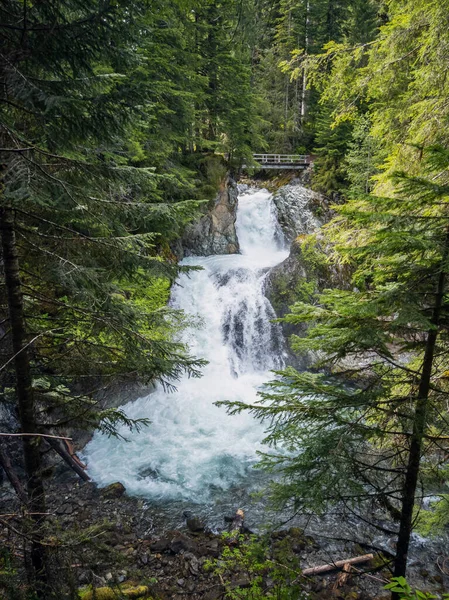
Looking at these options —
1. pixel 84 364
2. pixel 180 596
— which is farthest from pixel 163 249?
pixel 180 596

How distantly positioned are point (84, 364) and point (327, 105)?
26155 millimetres

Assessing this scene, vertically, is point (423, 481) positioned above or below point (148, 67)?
below

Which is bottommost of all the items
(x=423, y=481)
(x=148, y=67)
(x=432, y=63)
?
(x=423, y=481)

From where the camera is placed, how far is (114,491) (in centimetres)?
822

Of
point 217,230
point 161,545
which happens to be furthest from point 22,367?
point 217,230

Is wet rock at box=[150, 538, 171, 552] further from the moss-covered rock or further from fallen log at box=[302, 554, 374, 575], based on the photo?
fallen log at box=[302, 554, 374, 575]

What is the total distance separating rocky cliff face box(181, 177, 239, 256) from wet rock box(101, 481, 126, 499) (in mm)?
12211

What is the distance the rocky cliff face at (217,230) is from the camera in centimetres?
1859

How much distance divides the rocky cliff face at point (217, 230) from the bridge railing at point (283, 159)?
7.11 metres

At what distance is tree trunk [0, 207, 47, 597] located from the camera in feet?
12.2

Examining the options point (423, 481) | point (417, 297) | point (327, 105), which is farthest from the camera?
point (327, 105)

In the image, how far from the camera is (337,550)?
6.68 m

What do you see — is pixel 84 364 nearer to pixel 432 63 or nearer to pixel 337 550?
pixel 337 550

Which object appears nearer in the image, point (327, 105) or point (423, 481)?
point (423, 481)
